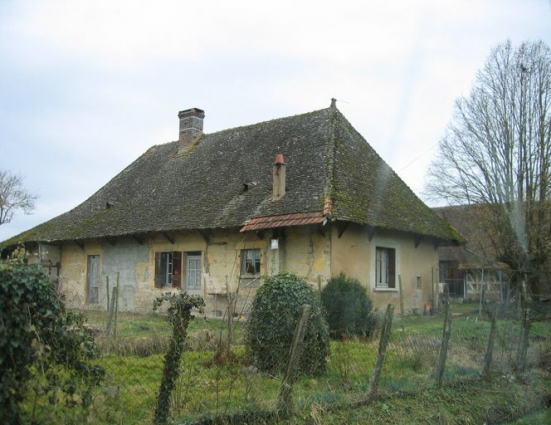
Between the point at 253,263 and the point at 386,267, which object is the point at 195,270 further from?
the point at 386,267

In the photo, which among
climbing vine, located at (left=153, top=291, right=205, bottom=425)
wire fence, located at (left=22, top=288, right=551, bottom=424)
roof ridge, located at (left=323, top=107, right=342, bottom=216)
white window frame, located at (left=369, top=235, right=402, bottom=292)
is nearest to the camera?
climbing vine, located at (left=153, top=291, right=205, bottom=425)

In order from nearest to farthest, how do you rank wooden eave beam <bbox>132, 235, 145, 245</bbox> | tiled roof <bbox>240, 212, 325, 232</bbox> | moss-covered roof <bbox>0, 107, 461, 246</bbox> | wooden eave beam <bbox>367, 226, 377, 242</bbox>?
tiled roof <bbox>240, 212, 325, 232</bbox> < moss-covered roof <bbox>0, 107, 461, 246</bbox> < wooden eave beam <bbox>367, 226, 377, 242</bbox> < wooden eave beam <bbox>132, 235, 145, 245</bbox>

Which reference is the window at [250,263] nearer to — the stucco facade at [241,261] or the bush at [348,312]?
the stucco facade at [241,261]

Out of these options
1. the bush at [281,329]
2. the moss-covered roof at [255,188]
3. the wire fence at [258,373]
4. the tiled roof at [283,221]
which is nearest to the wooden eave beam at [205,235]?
the moss-covered roof at [255,188]

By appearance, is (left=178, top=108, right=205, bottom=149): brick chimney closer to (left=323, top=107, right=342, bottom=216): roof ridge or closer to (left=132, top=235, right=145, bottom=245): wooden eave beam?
(left=132, top=235, right=145, bottom=245): wooden eave beam

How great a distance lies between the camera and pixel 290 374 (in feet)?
17.8

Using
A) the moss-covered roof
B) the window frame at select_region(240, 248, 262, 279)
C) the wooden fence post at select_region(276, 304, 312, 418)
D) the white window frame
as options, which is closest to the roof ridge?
the moss-covered roof

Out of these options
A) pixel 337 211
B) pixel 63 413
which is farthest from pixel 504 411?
pixel 337 211

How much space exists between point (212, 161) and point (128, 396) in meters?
15.4

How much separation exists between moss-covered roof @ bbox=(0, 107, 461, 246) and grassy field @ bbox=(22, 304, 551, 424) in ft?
19.9

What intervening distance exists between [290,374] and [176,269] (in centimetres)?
1346

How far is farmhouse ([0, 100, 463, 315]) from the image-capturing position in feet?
50.7

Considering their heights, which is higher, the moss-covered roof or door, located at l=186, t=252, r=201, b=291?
the moss-covered roof

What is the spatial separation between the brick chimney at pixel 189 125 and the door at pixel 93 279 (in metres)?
5.93
